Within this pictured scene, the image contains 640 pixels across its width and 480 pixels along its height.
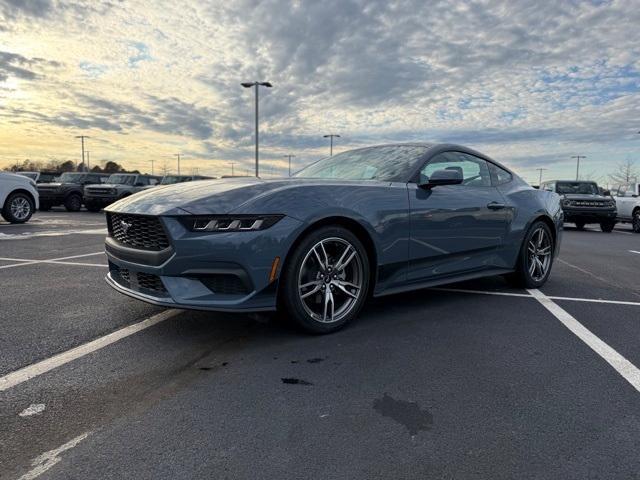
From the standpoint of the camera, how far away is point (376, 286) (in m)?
3.82

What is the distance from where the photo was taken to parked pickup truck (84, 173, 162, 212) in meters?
19.8

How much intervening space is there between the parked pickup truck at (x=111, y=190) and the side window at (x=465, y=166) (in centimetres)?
1777

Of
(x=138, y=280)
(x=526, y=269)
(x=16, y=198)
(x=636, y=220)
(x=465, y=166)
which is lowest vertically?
(x=636, y=220)

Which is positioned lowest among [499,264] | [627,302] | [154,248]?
[627,302]

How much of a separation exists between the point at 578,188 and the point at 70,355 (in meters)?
17.9

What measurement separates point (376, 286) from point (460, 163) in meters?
1.67

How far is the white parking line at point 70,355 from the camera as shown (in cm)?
267

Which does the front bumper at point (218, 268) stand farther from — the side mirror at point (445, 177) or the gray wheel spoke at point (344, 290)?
the side mirror at point (445, 177)

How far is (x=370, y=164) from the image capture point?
451 cm

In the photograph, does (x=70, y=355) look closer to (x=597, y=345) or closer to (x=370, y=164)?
(x=370, y=164)

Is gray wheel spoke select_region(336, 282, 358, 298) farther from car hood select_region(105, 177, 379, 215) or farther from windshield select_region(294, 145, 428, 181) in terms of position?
windshield select_region(294, 145, 428, 181)

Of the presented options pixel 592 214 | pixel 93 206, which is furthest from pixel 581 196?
pixel 93 206

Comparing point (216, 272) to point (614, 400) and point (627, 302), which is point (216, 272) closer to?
point (614, 400)

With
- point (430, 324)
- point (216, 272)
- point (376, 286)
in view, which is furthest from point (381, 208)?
point (216, 272)
